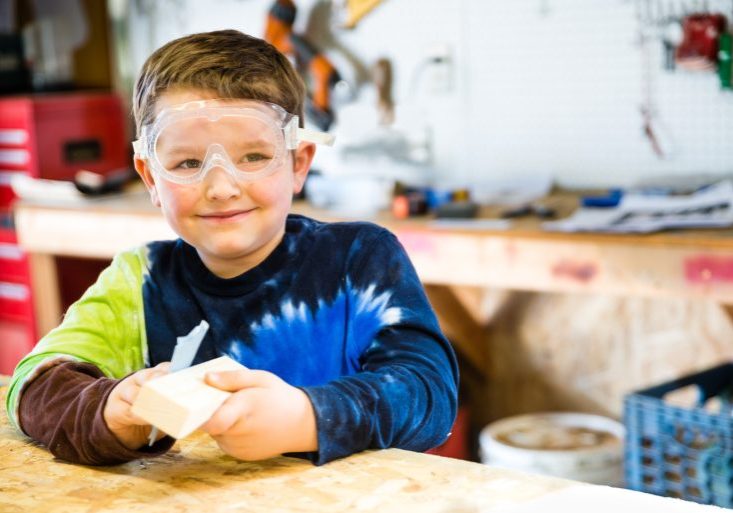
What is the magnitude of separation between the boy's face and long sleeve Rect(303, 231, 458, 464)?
13cm

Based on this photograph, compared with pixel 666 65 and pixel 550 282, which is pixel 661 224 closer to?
pixel 550 282

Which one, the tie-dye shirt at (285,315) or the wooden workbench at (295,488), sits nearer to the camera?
the wooden workbench at (295,488)

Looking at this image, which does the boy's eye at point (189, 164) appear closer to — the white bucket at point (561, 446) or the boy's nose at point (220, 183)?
the boy's nose at point (220, 183)

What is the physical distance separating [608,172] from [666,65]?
1.17 feet

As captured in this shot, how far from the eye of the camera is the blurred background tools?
11.4ft

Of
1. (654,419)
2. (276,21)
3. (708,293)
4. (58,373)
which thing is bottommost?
(654,419)

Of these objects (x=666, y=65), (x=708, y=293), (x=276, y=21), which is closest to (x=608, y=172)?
(x=666, y=65)

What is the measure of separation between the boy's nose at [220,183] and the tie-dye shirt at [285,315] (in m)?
0.15

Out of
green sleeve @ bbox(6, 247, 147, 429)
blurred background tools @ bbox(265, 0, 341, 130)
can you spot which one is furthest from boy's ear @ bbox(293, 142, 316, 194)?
blurred background tools @ bbox(265, 0, 341, 130)

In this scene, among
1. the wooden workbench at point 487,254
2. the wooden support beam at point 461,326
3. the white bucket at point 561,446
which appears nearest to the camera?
the wooden workbench at point 487,254

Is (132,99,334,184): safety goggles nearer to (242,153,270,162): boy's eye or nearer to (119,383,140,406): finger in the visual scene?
(242,153,270,162): boy's eye

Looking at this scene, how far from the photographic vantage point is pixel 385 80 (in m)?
3.45

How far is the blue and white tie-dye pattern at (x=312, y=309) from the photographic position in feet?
4.21

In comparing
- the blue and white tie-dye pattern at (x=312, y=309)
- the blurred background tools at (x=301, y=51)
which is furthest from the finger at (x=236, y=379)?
the blurred background tools at (x=301, y=51)
